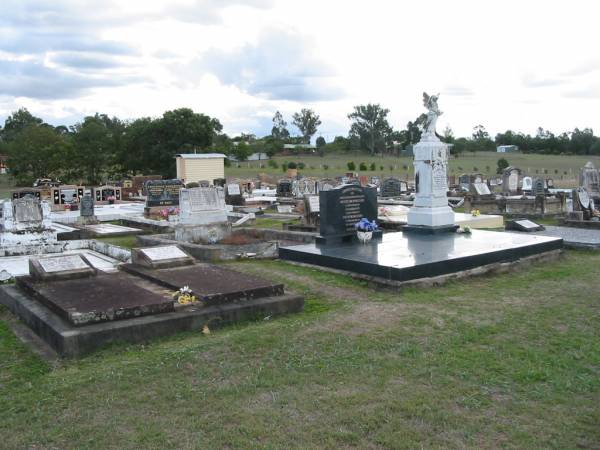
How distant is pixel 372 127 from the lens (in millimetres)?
86938

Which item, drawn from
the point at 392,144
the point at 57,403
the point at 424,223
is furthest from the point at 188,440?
the point at 392,144

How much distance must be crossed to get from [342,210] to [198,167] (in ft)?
82.7

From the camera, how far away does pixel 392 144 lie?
84125mm

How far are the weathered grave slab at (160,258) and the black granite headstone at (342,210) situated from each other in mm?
3110

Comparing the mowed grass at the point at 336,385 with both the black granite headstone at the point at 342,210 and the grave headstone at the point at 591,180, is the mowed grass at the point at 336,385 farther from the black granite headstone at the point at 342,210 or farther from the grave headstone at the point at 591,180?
the grave headstone at the point at 591,180

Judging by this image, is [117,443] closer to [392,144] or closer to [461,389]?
[461,389]

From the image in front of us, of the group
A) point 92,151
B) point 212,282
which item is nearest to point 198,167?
point 92,151

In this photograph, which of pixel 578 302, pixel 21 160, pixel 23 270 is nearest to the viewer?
pixel 578 302

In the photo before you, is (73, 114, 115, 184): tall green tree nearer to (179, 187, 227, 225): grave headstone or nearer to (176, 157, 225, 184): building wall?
(176, 157, 225, 184): building wall

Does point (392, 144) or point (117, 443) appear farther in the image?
point (392, 144)

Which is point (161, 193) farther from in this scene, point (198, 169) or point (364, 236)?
point (198, 169)

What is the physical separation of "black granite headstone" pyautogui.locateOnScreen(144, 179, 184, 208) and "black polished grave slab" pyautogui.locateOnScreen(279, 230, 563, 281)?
37.2ft

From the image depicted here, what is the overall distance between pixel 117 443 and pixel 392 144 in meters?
83.0

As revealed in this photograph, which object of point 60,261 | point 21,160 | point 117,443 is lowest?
point 117,443
